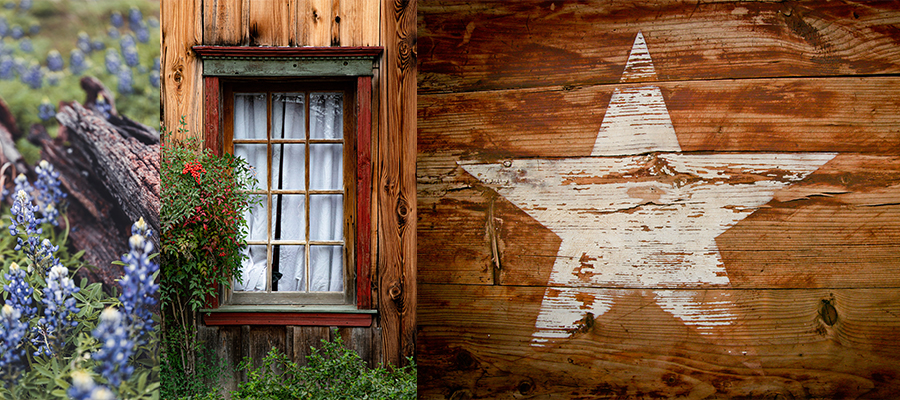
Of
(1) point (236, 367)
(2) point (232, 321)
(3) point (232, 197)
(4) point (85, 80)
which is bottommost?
(1) point (236, 367)

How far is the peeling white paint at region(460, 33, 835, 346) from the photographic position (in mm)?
1021

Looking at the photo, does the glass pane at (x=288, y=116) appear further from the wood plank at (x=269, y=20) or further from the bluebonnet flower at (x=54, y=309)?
the bluebonnet flower at (x=54, y=309)

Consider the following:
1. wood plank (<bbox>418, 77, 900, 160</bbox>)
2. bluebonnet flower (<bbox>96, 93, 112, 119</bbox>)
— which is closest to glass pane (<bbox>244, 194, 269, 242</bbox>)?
bluebonnet flower (<bbox>96, 93, 112, 119</bbox>)

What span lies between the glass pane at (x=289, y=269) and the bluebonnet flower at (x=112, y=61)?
1247 mm

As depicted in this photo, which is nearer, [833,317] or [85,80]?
[833,317]

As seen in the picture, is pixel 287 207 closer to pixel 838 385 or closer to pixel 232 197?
pixel 232 197

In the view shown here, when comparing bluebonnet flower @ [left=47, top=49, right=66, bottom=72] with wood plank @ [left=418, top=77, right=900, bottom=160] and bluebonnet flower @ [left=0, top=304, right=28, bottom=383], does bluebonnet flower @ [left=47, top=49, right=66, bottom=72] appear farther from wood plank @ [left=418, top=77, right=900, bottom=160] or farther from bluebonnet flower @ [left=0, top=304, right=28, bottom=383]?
wood plank @ [left=418, top=77, right=900, bottom=160]

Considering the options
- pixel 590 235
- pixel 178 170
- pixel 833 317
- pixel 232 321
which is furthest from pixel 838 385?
pixel 178 170

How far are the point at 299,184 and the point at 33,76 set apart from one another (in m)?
1.26

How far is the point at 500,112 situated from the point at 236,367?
2166mm

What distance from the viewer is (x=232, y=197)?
2150 mm

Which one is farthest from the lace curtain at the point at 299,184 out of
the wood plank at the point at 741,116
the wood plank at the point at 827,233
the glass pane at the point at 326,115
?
the wood plank at the point at 827,233

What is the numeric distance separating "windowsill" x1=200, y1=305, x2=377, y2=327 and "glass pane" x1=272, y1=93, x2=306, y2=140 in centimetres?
105

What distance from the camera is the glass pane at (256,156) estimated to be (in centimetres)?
242
